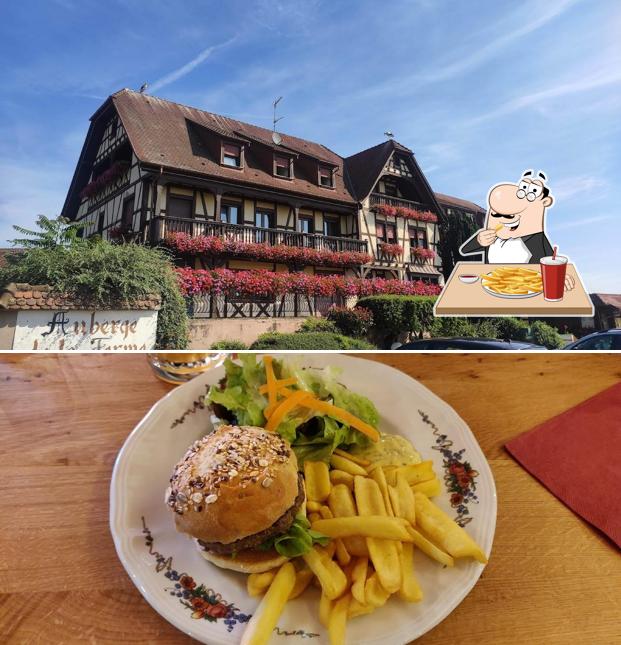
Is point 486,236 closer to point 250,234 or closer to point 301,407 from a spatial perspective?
point 250,234

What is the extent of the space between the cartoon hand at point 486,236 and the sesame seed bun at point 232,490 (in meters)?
1.15

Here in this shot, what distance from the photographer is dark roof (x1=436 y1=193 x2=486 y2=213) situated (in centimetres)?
165

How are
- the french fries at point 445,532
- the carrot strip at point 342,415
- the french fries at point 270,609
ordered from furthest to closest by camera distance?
1. the carrot strip at point 342,415
2. the french fries at point 445,532
3. the french fries at point 270,609

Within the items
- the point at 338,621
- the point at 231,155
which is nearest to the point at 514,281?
the point at 231,155

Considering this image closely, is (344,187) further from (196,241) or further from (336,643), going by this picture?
(336,643)

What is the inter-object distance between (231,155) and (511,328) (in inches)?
50.2

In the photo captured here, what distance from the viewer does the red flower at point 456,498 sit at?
2.74 ft

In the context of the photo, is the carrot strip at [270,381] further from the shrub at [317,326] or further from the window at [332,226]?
the window at [332,226]

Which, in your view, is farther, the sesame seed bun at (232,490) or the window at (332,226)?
the window at (332,226)

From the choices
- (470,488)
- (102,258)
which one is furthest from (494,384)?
(102,258)

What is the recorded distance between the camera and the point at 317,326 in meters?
1.60

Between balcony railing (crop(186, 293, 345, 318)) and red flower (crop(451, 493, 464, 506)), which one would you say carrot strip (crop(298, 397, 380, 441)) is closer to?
red flower (crop(451, 493, 464, 506))

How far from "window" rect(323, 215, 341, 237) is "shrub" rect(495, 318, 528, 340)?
2.32ft

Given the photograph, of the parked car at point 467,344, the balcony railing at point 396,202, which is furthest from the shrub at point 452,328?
the balcony railing at point 396,202
